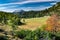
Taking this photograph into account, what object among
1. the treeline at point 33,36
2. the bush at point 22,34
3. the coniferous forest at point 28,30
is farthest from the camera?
the bush at point 22,34

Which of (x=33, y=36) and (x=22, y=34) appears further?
(x=22, y=34)

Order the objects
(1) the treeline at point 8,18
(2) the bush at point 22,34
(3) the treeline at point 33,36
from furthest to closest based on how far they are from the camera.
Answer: (1) the treeline at point 8,18, (2) the bush at point 22,34, (3) the treeline at point 33,36

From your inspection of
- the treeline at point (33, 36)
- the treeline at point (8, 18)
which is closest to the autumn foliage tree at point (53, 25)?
the treeline at point (33, 36)

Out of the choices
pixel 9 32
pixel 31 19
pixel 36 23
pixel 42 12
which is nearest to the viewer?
pixel 9 32

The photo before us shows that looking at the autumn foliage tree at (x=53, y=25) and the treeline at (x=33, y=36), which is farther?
the autumn foliage tree at (x=53, y=25)

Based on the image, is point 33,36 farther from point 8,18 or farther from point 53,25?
→ point 8,18

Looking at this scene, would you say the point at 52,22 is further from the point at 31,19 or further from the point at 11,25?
the point at 31,19

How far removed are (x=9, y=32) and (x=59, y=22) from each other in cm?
831

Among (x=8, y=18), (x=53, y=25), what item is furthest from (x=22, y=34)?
(x=8, y=18)

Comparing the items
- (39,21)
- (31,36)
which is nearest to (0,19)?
(39,21)

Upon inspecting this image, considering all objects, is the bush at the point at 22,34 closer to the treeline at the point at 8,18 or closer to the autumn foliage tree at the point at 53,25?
the autumn foliage tree at the point at 53,25

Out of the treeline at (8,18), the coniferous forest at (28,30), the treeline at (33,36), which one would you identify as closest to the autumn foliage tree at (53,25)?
the coniferous forest at (28,30)

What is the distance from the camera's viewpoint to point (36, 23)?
40312 mm

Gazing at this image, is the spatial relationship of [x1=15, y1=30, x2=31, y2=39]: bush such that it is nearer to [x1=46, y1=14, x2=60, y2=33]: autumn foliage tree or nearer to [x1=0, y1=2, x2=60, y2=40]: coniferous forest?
[x1=0, y1=2, x2=60, y2=40]: coniferous forest
